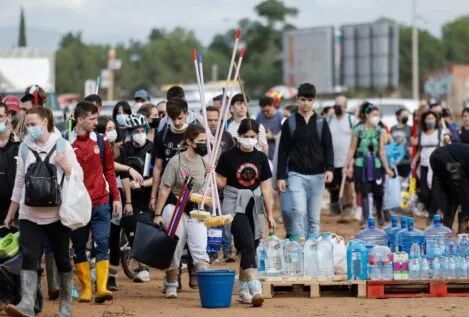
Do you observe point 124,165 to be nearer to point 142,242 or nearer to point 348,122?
point 142,242

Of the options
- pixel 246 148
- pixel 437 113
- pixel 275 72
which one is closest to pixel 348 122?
pixel 437 113

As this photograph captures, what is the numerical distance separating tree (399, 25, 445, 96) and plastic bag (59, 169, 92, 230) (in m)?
127

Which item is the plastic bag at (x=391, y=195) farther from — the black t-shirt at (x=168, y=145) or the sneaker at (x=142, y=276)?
the black t-shirt at (x=168, y=145)

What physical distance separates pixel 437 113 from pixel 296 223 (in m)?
7.81

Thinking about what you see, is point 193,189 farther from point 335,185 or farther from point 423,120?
point 335,185

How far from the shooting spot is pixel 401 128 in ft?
88.1

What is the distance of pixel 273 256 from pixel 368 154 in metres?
7.34

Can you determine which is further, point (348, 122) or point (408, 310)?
point (348, 122)

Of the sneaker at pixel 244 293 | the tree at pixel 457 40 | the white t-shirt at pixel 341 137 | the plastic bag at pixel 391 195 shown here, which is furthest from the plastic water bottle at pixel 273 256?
the tree at pixel 457 40

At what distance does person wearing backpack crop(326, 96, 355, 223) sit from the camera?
A: 23.0 meters

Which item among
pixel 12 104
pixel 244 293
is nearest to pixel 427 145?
pixel 12 104

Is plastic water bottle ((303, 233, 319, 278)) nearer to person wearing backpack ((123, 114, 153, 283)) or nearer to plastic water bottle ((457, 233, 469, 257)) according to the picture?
plastic water bottle ((457, 233, 469, 257))

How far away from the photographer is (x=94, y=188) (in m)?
12.8

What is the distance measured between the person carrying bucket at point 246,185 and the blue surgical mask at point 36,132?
2.38 meters
